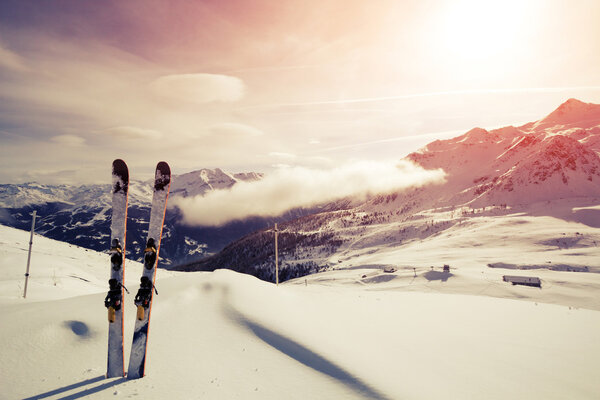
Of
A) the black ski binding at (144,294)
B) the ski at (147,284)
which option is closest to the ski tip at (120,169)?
the ski at (147,284)

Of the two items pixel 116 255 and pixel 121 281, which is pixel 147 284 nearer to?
pixel 121 281

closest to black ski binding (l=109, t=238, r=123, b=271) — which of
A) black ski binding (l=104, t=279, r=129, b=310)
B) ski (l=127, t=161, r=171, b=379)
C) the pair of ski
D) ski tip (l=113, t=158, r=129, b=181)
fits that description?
the pair of ski

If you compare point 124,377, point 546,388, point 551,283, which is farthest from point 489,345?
point 551,283

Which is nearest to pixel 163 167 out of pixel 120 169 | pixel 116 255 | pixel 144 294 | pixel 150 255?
pixel 120 169

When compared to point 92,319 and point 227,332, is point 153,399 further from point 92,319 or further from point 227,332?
point 92,319

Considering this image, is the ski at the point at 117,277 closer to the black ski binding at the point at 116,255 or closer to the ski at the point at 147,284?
the black ski binding at the point at 116,255

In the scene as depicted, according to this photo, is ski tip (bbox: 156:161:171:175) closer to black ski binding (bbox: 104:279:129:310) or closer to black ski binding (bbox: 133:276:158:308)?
black ski binding (bbox: 133:276:158:308)

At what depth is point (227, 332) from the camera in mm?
10859

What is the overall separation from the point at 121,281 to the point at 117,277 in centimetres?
28

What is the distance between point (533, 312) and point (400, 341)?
1287 centimetres

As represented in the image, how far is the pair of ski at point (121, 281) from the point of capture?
8602 millimetres

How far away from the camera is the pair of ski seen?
8.60 m

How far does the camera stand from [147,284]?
30.6 feet

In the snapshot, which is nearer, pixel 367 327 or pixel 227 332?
pixel 227 332
